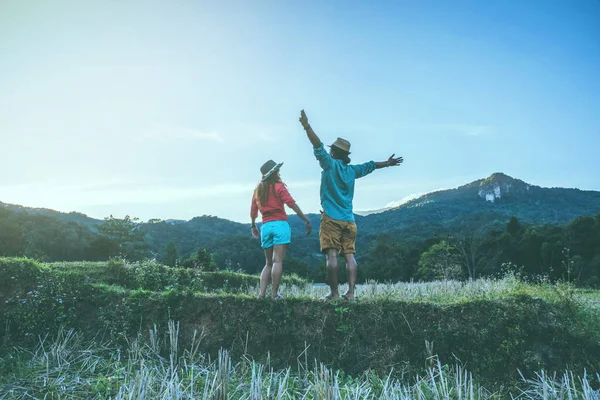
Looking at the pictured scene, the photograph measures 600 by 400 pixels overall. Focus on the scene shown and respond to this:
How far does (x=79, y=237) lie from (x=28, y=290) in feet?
150

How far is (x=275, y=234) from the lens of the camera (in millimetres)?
6676

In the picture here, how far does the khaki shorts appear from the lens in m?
6.43

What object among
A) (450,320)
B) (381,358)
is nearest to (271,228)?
(381,358)

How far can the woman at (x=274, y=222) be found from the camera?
661 cm

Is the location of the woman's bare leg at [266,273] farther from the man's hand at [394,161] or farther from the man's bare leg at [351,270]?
the man's hand at [394,161]

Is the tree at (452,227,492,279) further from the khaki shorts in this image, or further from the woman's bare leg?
the woman's bare leg

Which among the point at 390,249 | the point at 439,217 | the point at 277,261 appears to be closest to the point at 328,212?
the point at 277,261

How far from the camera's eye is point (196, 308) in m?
7.03

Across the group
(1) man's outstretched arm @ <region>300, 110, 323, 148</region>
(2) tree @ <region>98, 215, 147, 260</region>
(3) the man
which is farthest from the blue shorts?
(2) tree @ <region>98, 215, 147, 260</region>

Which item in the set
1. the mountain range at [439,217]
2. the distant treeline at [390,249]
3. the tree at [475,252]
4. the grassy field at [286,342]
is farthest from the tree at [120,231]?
the grassy field at [286,342]

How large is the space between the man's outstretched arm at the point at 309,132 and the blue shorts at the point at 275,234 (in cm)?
139

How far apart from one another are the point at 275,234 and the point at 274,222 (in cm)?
A: 21

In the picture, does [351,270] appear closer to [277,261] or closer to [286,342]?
[277,261]

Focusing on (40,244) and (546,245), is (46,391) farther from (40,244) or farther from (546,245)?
(40,244)
